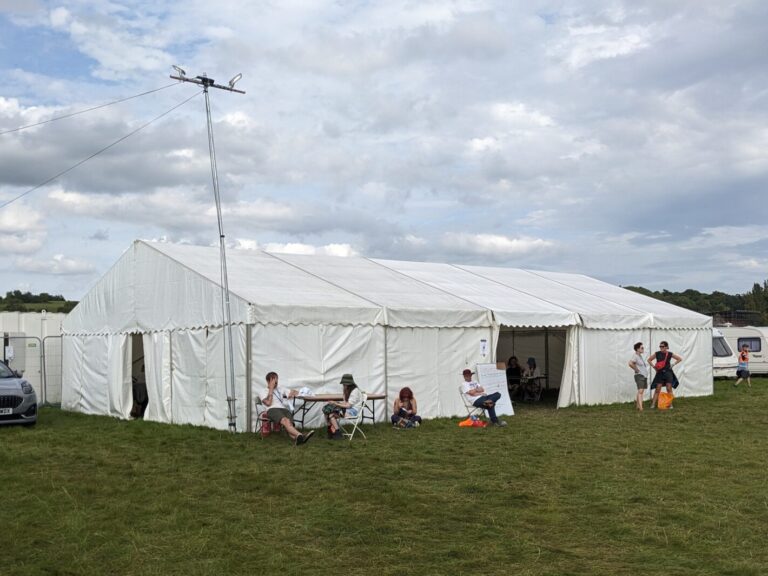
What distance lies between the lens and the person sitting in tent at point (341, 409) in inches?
436

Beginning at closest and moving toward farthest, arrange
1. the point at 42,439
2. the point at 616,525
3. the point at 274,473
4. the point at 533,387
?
the point at 616,525 → the point at 274,473 → the point at 42,439 → the point at 533,387

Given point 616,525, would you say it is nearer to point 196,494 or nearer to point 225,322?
point 196,494

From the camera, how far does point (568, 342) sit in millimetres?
15828

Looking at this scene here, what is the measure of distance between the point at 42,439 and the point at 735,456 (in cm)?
924

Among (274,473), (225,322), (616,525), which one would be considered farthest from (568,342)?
(616,525)

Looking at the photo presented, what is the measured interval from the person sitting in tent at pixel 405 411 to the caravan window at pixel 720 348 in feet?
48.6

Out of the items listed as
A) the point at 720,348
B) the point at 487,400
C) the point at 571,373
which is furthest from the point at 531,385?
the point at 720,348

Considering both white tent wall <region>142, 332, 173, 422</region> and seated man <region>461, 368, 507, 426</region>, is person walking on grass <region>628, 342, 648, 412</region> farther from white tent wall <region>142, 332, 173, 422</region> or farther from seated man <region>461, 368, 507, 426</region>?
white tent wall <region>142, 332, 173, 422</region>

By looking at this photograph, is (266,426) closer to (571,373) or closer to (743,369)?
(571,373)

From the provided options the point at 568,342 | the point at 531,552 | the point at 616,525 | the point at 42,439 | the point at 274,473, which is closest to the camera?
the point at 531,552

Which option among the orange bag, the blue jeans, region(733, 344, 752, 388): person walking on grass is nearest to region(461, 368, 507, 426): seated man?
the blue jeans

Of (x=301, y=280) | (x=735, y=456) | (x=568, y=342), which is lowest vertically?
(x=735, y=456)

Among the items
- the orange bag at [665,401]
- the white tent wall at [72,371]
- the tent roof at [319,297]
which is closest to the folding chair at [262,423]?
the tent roof at [319,297]

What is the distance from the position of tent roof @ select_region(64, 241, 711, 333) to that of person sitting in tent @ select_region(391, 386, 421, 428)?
1.18 meters
